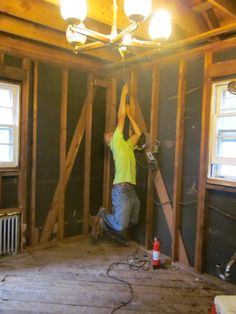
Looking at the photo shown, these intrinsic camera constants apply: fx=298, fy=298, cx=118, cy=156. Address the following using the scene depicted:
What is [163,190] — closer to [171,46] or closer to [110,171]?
[110,171]

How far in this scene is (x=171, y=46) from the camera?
329 cm

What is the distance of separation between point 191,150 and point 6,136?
236cm

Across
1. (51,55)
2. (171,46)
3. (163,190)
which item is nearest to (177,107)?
(171,46)

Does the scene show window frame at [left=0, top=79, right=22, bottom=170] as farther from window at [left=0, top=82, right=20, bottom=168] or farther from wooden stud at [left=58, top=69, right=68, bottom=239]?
wooden stud at [left=58, top=69, right=68, bottom=239]

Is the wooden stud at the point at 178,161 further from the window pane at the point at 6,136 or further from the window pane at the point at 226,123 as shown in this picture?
the window pane at the point at 6,136

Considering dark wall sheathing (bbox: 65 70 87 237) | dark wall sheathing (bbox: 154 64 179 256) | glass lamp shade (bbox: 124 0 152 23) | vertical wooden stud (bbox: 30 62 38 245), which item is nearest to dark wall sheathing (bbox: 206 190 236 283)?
dark wall sheathing (bbox: 154 64 179 256)

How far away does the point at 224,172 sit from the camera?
334 cm

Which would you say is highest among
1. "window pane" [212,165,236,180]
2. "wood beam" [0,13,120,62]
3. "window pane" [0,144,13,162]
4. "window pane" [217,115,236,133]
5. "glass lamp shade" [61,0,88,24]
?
"wood beam" [0,13,120,62]

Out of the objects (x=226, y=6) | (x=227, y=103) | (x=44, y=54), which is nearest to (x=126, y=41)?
(x=226, y=6)

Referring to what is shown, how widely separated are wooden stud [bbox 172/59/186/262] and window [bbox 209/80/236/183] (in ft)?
1.40

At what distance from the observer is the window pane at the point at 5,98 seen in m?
3.79

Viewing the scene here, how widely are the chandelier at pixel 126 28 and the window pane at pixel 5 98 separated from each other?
1.83 metres

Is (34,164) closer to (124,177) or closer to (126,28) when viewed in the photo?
(124,177)

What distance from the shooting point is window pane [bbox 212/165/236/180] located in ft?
10.7
